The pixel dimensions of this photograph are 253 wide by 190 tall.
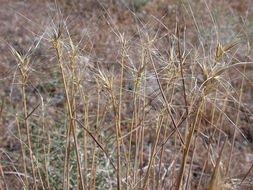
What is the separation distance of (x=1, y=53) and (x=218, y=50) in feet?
6.84

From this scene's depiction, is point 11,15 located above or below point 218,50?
above

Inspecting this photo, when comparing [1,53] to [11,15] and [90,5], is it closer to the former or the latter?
[11,15]

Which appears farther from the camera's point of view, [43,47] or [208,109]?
[43,47]

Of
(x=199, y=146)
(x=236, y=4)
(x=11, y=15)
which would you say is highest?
(x=236, y=4)

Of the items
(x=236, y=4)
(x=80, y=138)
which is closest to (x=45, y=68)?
(x=80, y=138)

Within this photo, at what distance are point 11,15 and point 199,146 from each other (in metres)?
2.00

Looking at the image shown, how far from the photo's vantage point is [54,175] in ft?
3.73

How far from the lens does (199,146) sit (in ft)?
5.69

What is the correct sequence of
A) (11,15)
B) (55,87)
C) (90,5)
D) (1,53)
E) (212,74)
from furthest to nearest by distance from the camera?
1. (90,5)
2. (11,15)
3. (1,53)
4. (55,87)
5. (212,74)

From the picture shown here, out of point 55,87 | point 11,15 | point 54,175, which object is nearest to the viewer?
point 54,175

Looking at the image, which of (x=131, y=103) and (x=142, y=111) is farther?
(x=131, y=103)

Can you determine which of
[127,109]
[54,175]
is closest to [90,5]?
[127,109]

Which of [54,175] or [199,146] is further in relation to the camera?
[199,146]

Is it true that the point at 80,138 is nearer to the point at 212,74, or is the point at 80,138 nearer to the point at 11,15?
the point at 212,74
